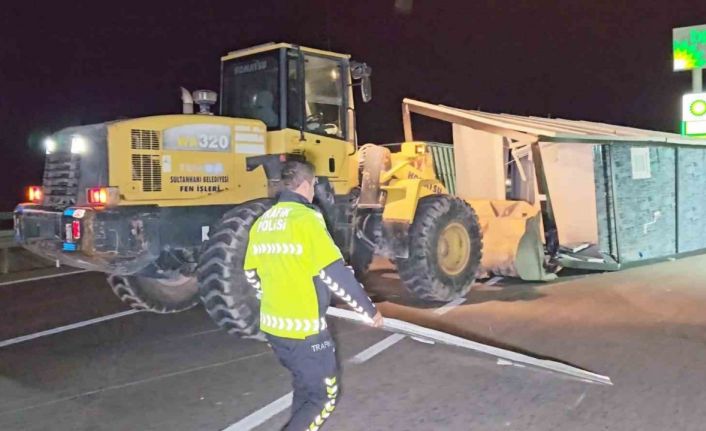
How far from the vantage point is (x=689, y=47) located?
26.3 metres

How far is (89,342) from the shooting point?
26.9 feet

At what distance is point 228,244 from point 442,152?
671cm

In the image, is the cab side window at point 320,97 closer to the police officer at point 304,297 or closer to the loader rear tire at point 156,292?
the loader rear tire at point 156,292

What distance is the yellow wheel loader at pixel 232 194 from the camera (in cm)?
764

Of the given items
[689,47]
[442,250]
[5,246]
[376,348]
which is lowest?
[376,348]

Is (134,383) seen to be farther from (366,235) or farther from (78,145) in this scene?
(366,235)

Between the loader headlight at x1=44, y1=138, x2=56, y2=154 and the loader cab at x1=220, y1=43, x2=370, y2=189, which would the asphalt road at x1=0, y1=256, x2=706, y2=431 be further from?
the loader cab at x1=220, y1=43, x2=370, y2=189

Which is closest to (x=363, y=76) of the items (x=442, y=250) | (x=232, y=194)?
(x=232, y=194)

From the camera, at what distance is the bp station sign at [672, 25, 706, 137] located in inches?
1027

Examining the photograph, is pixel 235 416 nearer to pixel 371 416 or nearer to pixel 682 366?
pixel 371 416

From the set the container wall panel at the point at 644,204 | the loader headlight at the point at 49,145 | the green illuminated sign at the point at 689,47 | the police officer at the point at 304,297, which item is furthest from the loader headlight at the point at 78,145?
the green illuminated sign at the point at 689,47

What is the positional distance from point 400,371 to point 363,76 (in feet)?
14.0

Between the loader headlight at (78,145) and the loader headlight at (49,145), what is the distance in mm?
484

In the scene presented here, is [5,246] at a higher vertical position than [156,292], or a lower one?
higher
